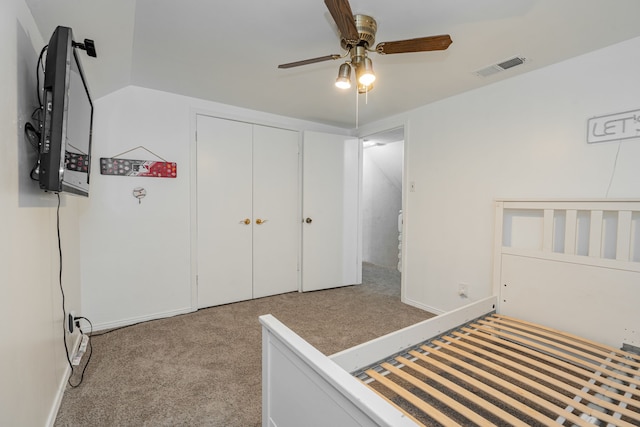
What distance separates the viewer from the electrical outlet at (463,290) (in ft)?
8.53

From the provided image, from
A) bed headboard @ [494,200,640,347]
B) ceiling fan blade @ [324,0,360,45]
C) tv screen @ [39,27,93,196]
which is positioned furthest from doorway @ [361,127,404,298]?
tv screen @ [39,27,93,196]

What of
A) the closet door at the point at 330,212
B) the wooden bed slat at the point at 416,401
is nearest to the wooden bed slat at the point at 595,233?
the wooden bed slat at the point at 416,401

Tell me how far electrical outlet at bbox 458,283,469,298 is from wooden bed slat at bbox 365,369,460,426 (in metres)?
1.77

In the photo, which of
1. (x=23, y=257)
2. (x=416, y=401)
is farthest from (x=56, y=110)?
(x=416, y=401)

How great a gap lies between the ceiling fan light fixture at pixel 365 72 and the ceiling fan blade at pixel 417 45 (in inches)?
3.8

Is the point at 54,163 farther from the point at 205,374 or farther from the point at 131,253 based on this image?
the point at 131,253

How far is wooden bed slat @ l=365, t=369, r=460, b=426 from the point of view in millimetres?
942

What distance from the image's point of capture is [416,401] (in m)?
1.04

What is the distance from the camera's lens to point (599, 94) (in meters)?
1.87

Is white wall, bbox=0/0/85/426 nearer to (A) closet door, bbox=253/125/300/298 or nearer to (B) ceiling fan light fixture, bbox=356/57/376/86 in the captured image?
(B) ceiling fan light fixture, bbox=356/57/376/86

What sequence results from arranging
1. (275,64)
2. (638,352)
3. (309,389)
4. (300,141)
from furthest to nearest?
(300,141) → (275,64) → (638,352) → (309,389)

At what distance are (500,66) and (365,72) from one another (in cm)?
130

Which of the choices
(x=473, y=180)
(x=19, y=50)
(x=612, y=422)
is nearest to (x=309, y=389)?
(x=612, y=422)

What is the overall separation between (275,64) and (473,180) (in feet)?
6.46
